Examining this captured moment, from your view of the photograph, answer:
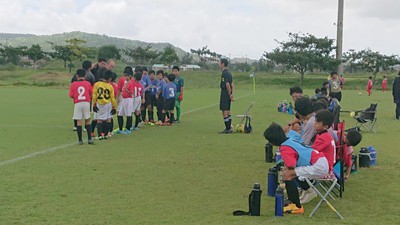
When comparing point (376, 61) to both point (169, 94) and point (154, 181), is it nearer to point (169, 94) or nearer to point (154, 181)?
point (169, 94)

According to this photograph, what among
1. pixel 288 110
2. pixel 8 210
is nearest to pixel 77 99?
pixel 8 210

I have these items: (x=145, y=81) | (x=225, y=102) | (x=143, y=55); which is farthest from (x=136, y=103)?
(x=143, y=55)

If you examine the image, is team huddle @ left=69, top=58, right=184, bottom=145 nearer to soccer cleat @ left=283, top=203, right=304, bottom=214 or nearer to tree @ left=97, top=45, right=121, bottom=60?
soccer cleat @ left=283, top=203, right=304, bottom=214

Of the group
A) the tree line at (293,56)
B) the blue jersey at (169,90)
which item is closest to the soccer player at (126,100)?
the blue jersey at (169,90)

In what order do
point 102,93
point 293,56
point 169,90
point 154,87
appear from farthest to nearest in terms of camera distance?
1. point 293,56
2. point 154,87
3. point 169,90
4. point 102,93

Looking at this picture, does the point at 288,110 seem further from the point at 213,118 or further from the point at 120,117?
the point at 120,117

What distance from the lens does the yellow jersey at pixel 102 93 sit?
461 inches

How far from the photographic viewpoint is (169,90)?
1523cm

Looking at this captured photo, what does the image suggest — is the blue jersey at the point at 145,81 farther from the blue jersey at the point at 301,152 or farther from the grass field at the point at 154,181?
the blue jersey at the point at 301,152

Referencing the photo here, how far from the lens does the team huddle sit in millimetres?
11156

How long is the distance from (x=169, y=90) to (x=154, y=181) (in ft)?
26.1

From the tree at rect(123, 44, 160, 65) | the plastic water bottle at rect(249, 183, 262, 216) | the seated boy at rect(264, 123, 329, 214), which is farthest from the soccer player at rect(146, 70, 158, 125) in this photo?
the tree at rect(123, 44, 160, 65)

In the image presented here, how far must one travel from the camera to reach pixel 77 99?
36.4 feet

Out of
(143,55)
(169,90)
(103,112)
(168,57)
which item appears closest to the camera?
(103,112)
